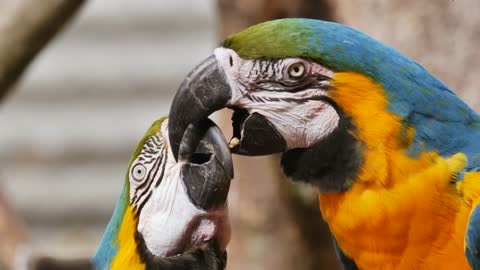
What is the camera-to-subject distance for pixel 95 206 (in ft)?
22.4

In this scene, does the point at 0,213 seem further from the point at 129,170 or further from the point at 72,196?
the point at 72,196

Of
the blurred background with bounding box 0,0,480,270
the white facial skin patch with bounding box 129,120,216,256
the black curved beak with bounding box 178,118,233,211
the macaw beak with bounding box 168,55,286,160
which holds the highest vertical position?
the macaw beak with bounding box 168,55,286,160

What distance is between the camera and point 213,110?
7.92ft

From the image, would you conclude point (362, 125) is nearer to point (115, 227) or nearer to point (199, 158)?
point (199, 158)

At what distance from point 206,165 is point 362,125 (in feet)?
1.45

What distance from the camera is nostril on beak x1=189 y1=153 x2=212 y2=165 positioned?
2.50m

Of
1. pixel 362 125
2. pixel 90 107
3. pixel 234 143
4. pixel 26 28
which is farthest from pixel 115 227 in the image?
pixel 90 107

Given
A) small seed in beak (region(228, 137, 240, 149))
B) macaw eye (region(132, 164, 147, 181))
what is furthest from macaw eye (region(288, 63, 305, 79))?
macaw eye (region(132, 164, 147, 181))

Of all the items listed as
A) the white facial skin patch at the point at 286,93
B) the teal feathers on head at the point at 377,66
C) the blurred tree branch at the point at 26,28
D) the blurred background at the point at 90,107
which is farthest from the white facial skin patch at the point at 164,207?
the blurred background at the point at 90,107

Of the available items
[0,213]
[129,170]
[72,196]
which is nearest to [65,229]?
[72,196]

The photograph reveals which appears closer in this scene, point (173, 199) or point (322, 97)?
point (322, 97)

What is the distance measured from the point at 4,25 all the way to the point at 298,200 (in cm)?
152

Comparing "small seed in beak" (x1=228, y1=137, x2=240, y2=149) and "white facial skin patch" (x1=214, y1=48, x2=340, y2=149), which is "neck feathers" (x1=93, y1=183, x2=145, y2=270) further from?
"white facial skin patch" (x1=214, y1=48, x2=340, y2=149)

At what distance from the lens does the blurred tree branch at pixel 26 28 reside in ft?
11.4
